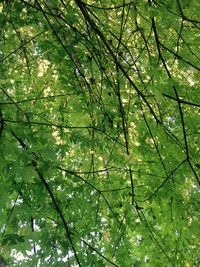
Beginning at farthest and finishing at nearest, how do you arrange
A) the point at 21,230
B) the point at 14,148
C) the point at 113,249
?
the point at 113,249
the point at 21,230
the point at 14,148

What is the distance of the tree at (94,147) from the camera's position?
2314mm

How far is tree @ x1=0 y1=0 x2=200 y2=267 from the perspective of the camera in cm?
231

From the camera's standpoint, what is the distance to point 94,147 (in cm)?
353

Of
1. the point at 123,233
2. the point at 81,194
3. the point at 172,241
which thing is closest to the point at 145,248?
the point at 172,241

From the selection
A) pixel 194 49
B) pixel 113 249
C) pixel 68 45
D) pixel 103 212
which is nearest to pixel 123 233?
pixel 113 249

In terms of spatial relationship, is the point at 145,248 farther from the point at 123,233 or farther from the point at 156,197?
the point at 156,197

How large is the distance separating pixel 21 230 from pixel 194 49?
2351 mm

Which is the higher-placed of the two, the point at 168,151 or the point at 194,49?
the point at 194,49

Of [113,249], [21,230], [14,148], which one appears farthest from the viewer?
[113,249]

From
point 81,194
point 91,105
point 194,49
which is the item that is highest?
point 194,49

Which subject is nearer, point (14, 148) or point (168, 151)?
point (14, 148)

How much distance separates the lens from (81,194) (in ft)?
11.0

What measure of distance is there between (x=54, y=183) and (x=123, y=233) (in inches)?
31.1

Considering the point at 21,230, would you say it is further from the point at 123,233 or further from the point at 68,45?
the point at 68,45
